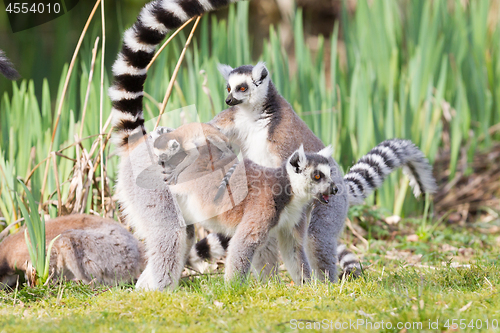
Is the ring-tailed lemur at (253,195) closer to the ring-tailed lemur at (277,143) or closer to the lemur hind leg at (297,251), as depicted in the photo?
the lemur hind leg at (297,251)

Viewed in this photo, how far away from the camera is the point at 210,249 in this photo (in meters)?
3.75

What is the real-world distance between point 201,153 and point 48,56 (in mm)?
9016

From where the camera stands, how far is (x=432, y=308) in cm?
249

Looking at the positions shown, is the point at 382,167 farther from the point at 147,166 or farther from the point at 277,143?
the point at 147,166

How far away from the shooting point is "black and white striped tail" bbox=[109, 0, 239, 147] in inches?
125

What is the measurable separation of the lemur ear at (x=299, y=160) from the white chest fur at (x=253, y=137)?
474 millimetres

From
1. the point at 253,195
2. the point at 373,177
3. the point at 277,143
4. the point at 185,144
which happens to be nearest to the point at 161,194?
the point at 185,144

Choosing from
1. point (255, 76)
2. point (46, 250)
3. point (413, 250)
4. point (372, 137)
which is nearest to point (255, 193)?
point (255, 76)

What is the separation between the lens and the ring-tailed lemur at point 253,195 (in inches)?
126

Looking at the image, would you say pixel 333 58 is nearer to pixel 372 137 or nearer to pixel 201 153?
pixel 372 137

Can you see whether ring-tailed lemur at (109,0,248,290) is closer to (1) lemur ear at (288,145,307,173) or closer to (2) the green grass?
(1) lemur ear at (288,145,307,173)

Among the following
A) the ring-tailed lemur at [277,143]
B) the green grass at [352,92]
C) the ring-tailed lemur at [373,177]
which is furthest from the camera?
the green grass at [352,92]

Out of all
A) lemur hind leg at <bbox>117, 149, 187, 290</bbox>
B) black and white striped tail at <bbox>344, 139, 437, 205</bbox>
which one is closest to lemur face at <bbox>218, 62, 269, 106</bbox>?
lemur hind leg at <bbox>117, 149, 187, 290</bbox>

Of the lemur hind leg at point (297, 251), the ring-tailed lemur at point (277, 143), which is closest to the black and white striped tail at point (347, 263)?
the ring-tailed lemur at point (277, 143)
